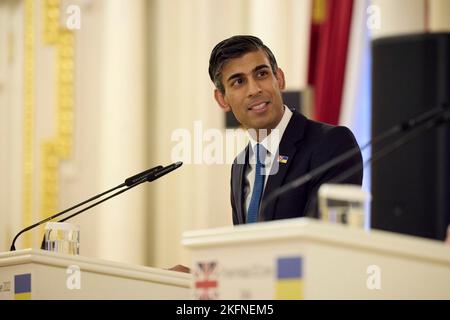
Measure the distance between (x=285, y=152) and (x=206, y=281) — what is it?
1.23 m

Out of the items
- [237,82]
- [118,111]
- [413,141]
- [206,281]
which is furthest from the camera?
[118,111]

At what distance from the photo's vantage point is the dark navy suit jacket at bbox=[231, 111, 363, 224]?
3557 millimetres

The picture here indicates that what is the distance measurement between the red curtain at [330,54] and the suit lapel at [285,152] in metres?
2.48

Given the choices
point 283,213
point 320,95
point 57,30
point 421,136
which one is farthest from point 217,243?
point 57,30

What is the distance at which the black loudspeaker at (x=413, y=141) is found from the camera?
3568mm

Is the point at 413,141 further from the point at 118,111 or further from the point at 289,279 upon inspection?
the point at 118,111

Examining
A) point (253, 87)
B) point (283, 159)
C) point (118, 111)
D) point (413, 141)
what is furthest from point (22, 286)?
point (118, 111)

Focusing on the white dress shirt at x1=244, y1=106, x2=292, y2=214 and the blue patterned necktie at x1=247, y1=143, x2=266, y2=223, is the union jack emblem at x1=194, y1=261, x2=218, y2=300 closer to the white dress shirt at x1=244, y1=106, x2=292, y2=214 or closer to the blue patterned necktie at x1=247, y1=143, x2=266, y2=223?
the blue patterned necktie at x1=247, y1=143, x2=266, y2=223

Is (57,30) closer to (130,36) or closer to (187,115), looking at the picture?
(130,36)

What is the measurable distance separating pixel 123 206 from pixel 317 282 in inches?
200

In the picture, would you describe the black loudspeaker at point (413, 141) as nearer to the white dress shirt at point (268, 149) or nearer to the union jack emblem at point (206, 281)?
the white dress shirt at point (268, 149)

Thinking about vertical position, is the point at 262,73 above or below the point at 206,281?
above

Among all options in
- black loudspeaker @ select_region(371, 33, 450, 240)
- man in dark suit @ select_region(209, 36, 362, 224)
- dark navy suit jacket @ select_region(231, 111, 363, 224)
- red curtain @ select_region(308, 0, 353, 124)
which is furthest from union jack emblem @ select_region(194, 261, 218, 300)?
red curtain @ select_region(308, 0, 353, 124)

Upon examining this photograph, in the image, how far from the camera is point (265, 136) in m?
3.94
